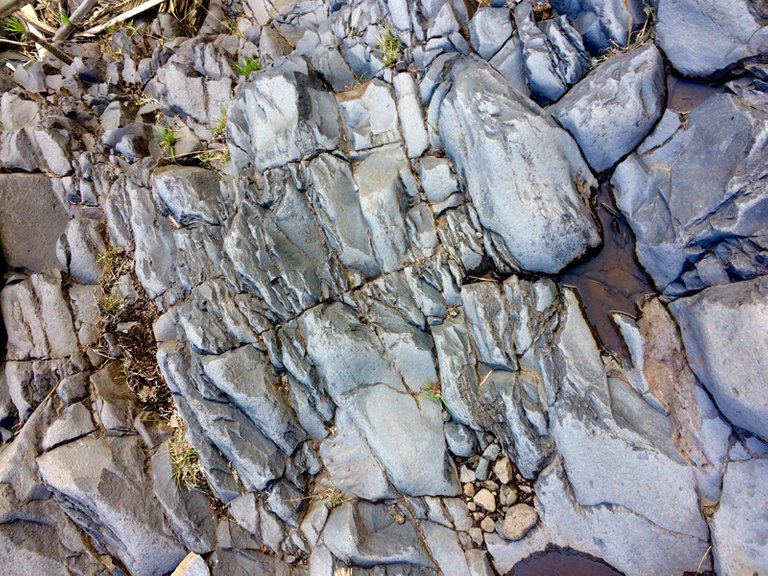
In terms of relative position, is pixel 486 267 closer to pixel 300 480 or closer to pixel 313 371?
pixel 313 371

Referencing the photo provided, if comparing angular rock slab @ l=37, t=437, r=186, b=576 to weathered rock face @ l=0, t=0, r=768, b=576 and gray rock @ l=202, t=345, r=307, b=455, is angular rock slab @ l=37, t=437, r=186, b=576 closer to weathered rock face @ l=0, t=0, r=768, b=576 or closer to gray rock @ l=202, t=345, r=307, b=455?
weathered rock face @ l=0, t=0, r=768, b=576

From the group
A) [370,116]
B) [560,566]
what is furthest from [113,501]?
[370,116]

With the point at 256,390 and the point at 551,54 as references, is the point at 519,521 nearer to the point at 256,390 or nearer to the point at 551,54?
the point at 256,390

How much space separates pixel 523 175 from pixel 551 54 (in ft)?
3.92

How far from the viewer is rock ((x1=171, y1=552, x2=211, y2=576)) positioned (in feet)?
15.7

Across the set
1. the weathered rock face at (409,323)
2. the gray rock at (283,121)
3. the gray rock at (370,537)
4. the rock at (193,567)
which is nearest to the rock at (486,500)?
the weathered rock face at (409,323)

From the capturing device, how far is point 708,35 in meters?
4.16

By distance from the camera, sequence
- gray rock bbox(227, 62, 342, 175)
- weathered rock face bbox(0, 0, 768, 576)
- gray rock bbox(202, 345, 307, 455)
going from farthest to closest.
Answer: gray rock bbox(227, 62, 342, 175)
gray rock bbox(202, 345, 307, 455)
weathered rock face bbox(0, 0, 768, 576)

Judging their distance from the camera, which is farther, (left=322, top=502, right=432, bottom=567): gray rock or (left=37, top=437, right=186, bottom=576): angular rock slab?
(left=37, top=437, right=186, bottom=576): angular rock slab

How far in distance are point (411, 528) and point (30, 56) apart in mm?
Result: 7433

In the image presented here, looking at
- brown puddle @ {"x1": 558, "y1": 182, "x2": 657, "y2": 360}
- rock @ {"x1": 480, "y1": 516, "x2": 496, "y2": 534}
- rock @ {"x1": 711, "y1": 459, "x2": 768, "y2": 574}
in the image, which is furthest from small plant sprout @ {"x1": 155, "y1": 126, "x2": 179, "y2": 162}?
rock @ {"x1": 711, "y1": 459, "x2": 768, "y2": 574}

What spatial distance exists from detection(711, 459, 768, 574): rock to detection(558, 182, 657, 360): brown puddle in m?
1.20

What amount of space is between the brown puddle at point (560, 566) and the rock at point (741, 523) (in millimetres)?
857

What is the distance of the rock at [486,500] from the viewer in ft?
15.1
